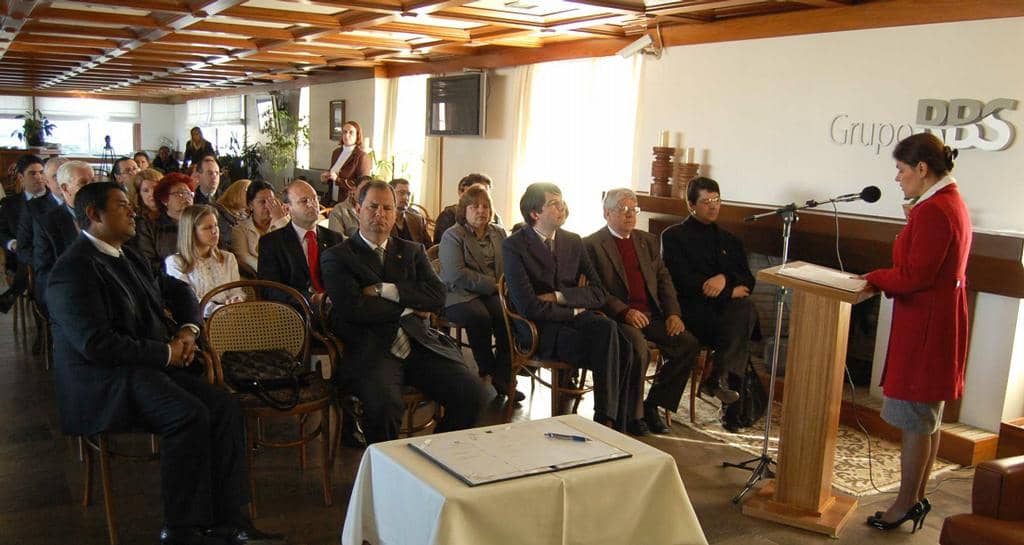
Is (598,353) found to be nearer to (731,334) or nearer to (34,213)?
(731,334)

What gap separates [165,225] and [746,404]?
11.4ft

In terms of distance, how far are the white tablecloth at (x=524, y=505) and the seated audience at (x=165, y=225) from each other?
3.00m

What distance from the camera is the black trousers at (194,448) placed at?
2.87 metres

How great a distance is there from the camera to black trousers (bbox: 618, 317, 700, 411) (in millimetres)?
4434

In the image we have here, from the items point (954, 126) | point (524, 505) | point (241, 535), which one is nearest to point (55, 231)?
point (241, 535)

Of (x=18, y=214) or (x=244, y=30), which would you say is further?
(x=244, y=30)

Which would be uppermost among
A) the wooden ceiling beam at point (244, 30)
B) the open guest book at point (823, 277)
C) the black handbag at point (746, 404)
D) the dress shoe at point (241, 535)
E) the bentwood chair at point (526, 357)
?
the wooden ceiling beam at point (244, 30)

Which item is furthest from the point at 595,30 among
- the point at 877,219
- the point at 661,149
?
the point at 877,219

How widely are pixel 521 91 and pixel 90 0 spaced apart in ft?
12.0

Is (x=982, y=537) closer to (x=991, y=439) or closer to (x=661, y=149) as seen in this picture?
(x=991, y=439)

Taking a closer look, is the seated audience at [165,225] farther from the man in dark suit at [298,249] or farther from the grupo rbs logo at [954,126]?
the grupo rbs logo at [954,126]

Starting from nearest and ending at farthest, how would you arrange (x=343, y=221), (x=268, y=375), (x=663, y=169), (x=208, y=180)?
(x=268, y=375) → (x=343, y=221) → (x=663, y=169) → (x=208, y=180)

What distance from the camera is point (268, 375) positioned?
128 inches

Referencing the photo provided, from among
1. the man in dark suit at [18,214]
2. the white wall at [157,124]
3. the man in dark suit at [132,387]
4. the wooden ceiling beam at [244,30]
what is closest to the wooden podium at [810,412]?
the man in dark suit at [132,387]
